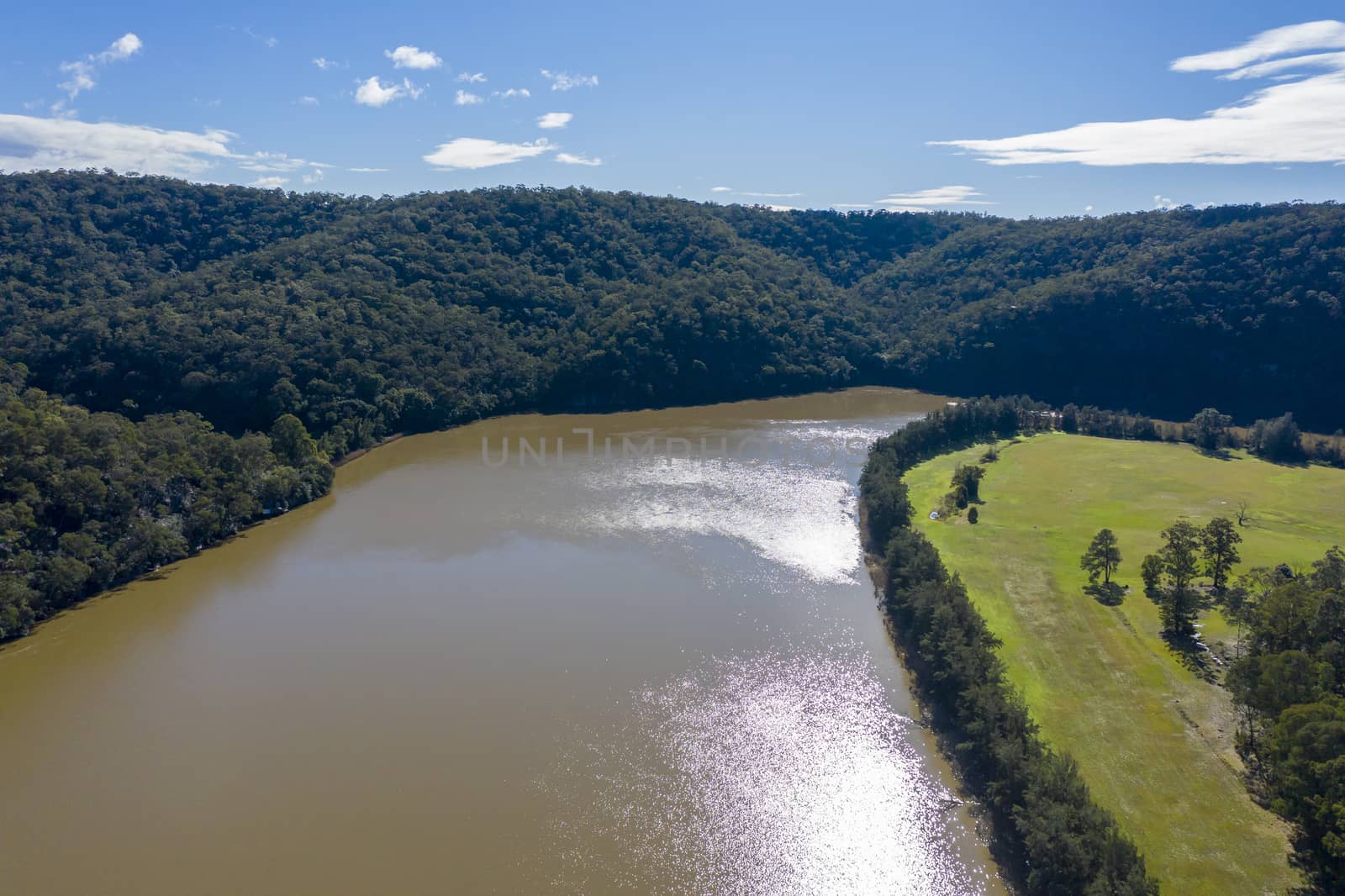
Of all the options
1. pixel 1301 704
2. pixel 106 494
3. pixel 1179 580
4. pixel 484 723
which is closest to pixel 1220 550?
pixel 1179 580

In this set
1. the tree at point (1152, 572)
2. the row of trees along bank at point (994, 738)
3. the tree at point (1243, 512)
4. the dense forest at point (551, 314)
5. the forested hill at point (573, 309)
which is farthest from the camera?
the forested hill at point (573, 309)

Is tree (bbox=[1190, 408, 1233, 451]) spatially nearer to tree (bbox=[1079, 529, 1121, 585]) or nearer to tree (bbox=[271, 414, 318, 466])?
tree (bbox=[1079, 529, 1121, 585])

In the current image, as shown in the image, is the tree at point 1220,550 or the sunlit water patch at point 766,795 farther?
the tree at point 1220,550

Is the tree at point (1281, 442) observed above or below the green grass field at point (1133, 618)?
above

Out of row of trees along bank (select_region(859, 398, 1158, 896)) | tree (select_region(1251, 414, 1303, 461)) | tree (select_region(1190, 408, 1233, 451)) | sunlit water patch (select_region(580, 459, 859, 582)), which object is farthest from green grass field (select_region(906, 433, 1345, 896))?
sunlit water patch (select_region(580, 459, 859, 582))

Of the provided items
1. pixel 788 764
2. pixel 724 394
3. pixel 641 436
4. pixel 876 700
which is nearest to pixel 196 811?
pixel 788 764

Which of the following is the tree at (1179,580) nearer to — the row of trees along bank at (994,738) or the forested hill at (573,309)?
the row of trees along bank at (994,738)

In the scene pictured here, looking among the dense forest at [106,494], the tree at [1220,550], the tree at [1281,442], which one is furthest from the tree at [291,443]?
the tree at [1281,442]
